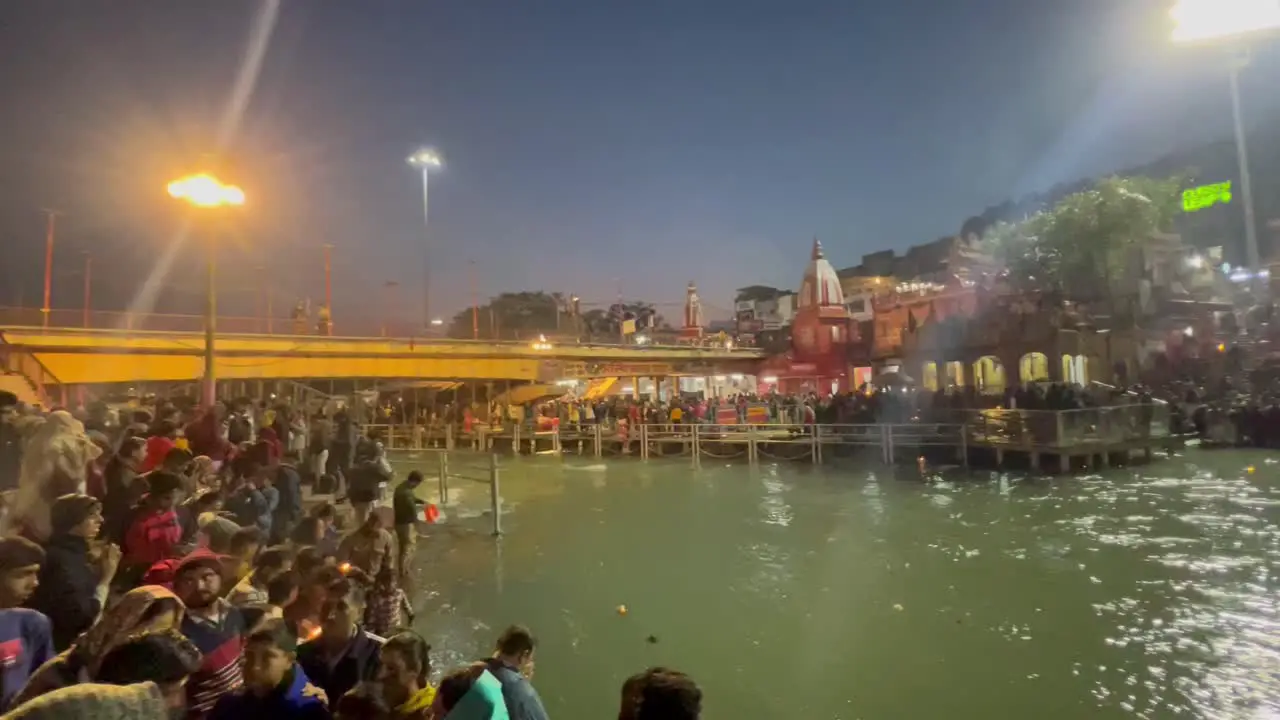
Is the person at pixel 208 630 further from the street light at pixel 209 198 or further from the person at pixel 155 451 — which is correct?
the street light at pixel 209 198

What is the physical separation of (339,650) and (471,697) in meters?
1.20

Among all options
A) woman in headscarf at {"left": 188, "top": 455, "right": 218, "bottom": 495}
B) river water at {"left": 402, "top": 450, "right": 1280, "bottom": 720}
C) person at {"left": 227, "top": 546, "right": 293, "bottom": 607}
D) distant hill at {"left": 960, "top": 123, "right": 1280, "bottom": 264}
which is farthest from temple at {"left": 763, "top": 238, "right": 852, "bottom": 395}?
person at {"left": 227, "top": 546, "right": 293, "bottom": 607}

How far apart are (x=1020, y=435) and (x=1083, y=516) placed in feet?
25.8

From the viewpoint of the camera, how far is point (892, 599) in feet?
33.5

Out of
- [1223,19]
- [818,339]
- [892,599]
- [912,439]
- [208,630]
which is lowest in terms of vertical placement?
[892,599]

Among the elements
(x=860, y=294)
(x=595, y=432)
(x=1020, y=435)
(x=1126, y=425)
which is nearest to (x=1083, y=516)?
(x=1020, y=435)

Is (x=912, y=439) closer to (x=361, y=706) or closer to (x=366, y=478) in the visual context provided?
(x=366, y=478)

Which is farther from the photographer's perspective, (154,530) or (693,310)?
(693,310)

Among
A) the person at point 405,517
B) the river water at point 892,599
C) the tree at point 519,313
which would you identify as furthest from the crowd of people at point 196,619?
the tree at point 519,313

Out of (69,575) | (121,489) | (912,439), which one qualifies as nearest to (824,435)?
(912,439)

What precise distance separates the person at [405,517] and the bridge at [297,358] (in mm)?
15857

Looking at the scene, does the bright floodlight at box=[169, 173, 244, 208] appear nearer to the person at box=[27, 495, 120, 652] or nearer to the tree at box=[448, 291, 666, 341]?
the person at box=[27, 495, 120, 652]

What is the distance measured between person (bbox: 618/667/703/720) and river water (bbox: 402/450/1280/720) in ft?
14.6

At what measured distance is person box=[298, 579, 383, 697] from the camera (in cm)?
393
